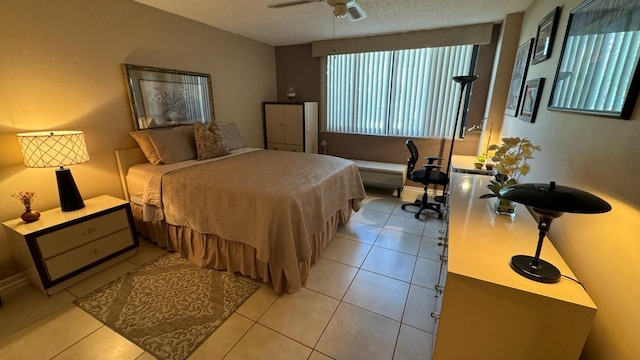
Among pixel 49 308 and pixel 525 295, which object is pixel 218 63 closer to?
pixel 49 308

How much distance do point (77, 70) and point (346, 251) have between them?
3.02m

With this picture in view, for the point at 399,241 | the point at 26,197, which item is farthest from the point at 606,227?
the point at 26,197

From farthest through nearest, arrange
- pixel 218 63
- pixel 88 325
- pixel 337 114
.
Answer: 1. pixel 337 114
2. pixel 218 63
3. pixel 88 325

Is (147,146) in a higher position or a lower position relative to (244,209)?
higher

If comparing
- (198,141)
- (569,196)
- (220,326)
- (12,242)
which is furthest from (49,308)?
(569,196)

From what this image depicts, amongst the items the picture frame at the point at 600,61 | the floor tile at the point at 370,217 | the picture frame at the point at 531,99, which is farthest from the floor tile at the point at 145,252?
the picture frame at the point at 531,99

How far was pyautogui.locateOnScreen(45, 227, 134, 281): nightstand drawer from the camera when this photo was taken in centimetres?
189

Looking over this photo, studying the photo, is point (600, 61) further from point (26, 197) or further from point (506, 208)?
point (26, 197)

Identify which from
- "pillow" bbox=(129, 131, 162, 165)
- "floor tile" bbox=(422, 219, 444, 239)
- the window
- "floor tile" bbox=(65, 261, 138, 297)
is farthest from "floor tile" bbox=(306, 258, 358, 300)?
the window

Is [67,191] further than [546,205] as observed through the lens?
Yes

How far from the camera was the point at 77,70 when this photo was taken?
228 centimetres

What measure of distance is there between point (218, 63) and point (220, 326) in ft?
11.2

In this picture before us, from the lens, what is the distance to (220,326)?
167 centimetres

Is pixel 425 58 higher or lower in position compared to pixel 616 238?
higher
